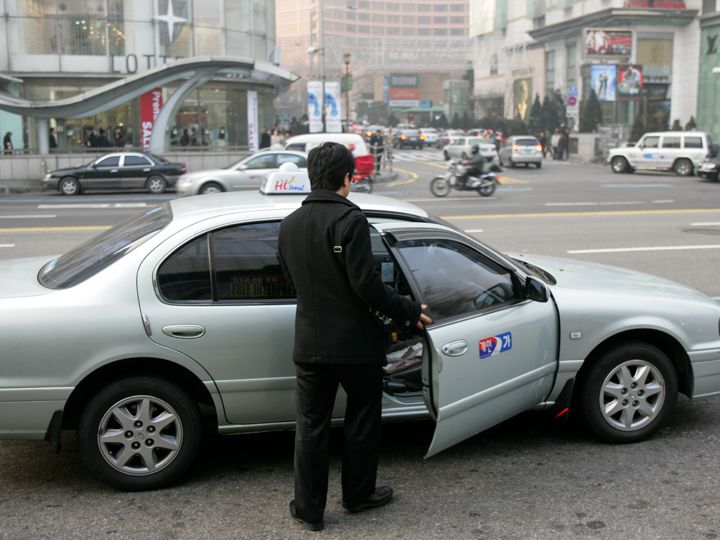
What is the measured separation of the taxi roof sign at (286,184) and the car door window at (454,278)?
825 millimetres

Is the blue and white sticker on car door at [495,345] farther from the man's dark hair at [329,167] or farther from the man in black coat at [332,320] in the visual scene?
the man's dark hair at [329,167]

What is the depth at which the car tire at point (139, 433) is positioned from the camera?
3.96 meters

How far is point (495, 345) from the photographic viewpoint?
4160 millimetres

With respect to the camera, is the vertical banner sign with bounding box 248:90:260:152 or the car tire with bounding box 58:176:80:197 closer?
the car tire with bounding box 58:176:80:197

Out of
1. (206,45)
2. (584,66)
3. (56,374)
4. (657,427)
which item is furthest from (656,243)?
(584,66)

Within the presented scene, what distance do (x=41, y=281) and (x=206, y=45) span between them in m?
39.2

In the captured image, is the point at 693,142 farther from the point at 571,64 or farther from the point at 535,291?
the point at 571,64

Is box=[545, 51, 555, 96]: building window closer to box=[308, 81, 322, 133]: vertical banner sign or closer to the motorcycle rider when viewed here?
box=[308, 81, 322, 133]: vertical banner sign

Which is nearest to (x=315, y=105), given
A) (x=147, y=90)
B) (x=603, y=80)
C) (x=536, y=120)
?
(x=147, y=90)

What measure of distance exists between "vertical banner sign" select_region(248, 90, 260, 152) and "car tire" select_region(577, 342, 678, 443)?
34504mm

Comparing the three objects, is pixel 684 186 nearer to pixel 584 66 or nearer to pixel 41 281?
pixel 41 281

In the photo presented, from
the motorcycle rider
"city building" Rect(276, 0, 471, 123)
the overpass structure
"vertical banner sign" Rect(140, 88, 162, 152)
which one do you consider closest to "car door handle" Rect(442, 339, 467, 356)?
the motorcycle rider

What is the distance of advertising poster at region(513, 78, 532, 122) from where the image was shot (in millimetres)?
80750

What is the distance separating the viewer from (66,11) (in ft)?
125
